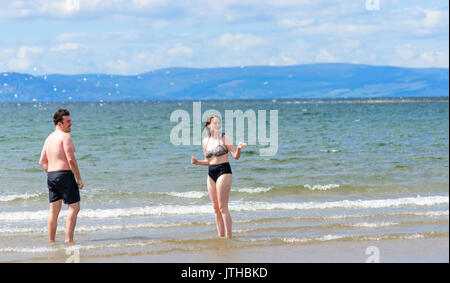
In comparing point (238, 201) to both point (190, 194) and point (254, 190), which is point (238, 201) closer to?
point (190, 194)

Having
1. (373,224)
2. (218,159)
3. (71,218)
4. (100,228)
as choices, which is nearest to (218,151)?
(218,159)

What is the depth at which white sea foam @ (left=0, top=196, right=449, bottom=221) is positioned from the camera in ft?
39.9

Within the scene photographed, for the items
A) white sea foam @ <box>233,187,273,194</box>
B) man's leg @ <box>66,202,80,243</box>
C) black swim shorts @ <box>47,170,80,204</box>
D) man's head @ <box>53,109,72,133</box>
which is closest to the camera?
man's head @ <box>53,109,72,133</box>

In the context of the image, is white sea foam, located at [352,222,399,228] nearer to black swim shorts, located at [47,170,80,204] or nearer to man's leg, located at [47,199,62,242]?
black swim shorts, located at [47,170,80,204]

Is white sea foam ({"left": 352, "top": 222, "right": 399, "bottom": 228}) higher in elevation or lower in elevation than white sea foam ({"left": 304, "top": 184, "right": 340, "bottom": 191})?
lower

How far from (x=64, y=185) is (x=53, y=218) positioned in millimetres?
741

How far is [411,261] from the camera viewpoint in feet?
26.2

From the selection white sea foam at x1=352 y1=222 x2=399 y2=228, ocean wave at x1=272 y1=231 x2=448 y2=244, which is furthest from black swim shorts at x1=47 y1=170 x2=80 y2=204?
white sea foam at x1=352 y1=222 x2=399 y2=228

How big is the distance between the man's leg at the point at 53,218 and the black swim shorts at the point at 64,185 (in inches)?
7.8

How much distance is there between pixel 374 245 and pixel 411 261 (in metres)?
1.00

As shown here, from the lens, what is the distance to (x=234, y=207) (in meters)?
12.9

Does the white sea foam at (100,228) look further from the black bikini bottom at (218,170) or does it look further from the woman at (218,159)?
the black bikini bottom at (218,170)

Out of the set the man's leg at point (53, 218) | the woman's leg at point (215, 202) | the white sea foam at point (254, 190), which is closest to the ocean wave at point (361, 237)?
the woman's leg at point (215, 202)

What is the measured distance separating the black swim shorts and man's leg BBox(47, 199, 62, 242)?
0.65 ft
